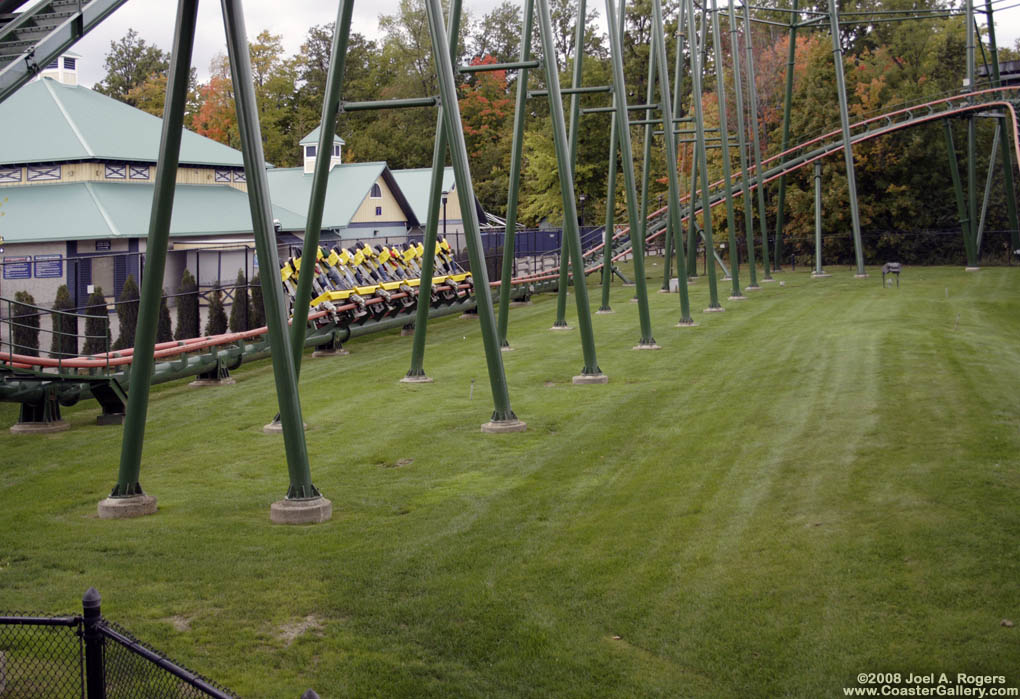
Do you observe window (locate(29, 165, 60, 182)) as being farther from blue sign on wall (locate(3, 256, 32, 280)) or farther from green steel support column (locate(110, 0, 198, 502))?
green steel support column (locate(110, 0, 198, 502))

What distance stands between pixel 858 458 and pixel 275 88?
227ft

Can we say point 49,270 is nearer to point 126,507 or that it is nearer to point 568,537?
point 126,507

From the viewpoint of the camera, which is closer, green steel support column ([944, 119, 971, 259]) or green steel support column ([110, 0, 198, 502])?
green steel support column ([110, 0, 198, 502])

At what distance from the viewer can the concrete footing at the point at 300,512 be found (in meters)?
10.5

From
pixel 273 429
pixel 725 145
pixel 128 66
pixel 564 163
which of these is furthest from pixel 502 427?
pixel 128 66

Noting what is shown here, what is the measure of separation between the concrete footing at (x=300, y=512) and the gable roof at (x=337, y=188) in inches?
1690

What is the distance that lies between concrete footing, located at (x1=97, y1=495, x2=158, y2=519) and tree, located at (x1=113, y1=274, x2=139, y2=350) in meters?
13.5

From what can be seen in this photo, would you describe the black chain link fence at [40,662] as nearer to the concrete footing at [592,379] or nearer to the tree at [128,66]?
the concrete footing at [592,379]

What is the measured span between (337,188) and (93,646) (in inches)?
2113

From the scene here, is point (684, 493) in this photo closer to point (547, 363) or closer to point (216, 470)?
point (216, 470)

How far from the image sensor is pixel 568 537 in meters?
9.84

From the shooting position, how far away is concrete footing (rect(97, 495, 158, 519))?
10875 millimetres

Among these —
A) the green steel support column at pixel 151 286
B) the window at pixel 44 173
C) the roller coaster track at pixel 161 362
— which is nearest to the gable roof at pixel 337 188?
the window at pixel 44 173

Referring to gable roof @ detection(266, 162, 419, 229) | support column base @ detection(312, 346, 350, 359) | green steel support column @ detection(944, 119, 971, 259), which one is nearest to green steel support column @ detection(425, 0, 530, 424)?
support column base @ detection(312, 346, 350, 359)
